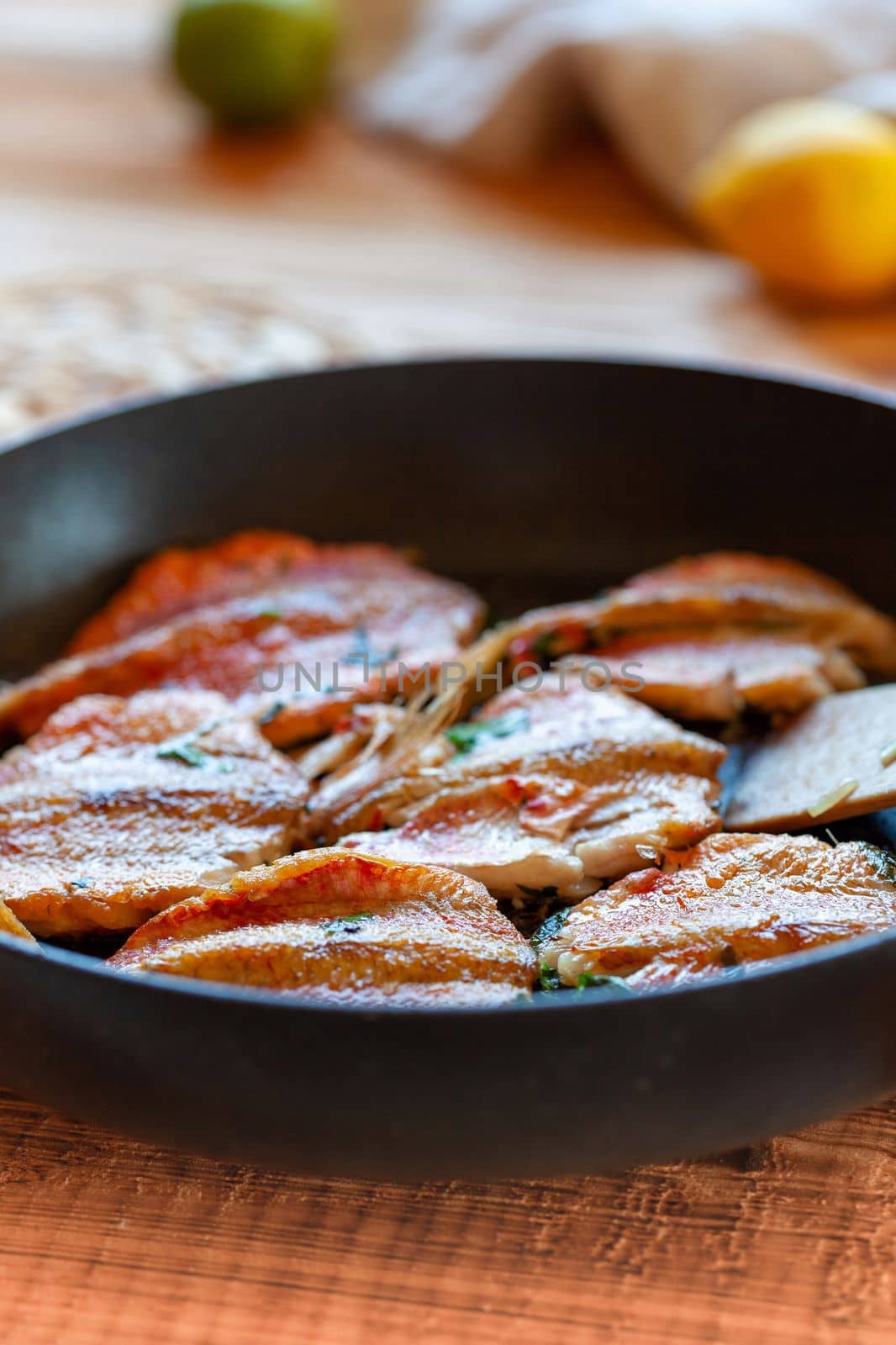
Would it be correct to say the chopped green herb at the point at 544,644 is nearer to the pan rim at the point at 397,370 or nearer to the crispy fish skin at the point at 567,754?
the crispy fish skin at the point at 567,754

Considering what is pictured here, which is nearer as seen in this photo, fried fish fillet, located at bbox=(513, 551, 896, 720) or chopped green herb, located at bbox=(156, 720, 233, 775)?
chopped green herb, located at bbox=(156, 720, 233, 775)

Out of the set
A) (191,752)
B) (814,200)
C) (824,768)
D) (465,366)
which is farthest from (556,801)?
(814,200)

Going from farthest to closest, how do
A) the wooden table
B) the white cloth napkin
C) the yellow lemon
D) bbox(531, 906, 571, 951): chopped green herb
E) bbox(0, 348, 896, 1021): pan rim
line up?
the white cloth napkin
the yellow lemon
bbox(531, 906, 571, 951): chopped green herb
the wooden table
bbox(0, 348, 896, 1021): pan rim

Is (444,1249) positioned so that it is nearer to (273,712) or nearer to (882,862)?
(882,862)

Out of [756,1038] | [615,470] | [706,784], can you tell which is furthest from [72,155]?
[756,1038]

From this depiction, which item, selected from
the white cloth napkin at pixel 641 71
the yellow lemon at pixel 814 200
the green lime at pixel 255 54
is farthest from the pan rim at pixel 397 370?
the green lime at pixel 255 54

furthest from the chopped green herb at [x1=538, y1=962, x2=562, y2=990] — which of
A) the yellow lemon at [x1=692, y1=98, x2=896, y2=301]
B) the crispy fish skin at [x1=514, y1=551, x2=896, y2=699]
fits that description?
the yellow lemon at [x1=692, y1=98, x2=896, y2=301]

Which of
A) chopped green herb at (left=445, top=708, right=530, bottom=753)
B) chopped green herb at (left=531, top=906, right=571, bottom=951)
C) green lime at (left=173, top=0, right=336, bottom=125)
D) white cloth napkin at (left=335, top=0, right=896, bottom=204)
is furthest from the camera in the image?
green lime at (left=173, top=0, right=336, bottom=125)

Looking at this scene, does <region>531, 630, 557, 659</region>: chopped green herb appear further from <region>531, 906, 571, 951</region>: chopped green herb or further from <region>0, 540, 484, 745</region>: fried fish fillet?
<region>531, 906, 571, 951</region>: chopped green herb
